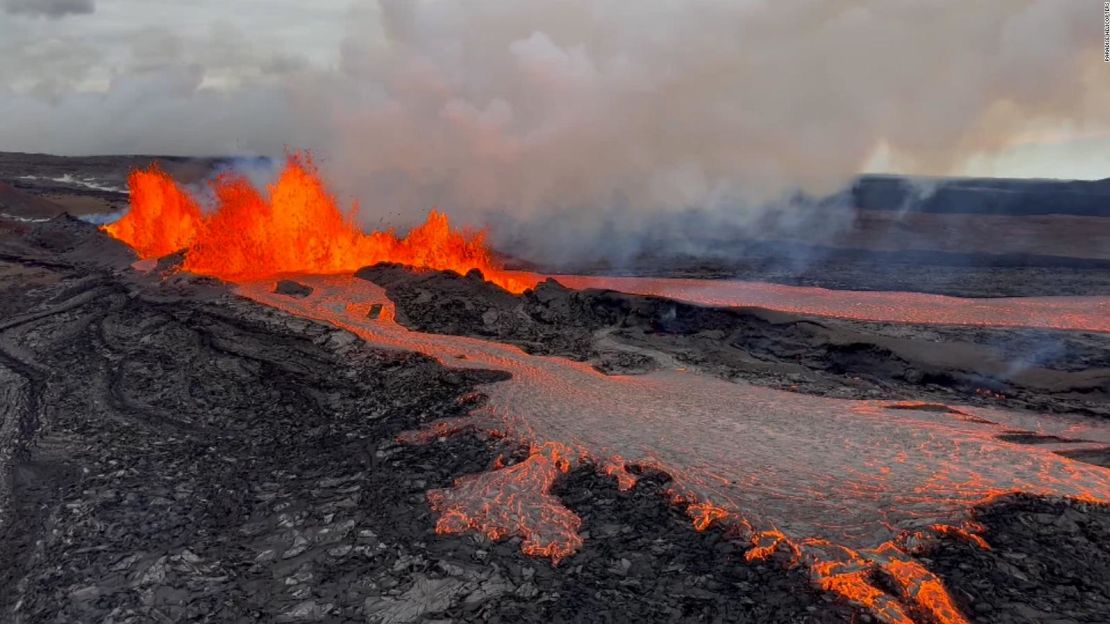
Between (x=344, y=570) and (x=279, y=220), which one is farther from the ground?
(x=279, y=220)

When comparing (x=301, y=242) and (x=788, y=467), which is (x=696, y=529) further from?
(x=301, y=242)

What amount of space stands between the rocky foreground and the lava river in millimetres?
289

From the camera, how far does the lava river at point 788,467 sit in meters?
6.50

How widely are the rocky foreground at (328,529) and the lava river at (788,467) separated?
0.29 meters

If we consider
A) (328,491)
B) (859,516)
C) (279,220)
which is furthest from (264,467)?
(279,220)

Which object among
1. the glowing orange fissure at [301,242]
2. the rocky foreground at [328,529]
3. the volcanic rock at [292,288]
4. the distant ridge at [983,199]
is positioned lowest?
the rocky foreground at [328,529]

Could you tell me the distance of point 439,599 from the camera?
602 cm

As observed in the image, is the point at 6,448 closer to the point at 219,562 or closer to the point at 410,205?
the point at 219,562

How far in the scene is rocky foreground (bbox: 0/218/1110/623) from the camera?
5961mm

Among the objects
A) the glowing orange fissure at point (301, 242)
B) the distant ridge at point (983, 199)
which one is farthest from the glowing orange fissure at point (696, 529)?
the distant ridge at point (983, 199)

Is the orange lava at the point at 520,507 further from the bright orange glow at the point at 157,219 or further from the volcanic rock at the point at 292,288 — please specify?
the bright orange glow at the point at 157,219

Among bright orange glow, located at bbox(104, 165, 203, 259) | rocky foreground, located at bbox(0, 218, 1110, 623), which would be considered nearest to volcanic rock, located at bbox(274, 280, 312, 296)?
rocky foreground, located at bbox(0, 218, 1110, 623)

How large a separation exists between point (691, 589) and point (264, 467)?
5.51m

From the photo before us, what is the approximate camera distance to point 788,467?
26.3 feet
